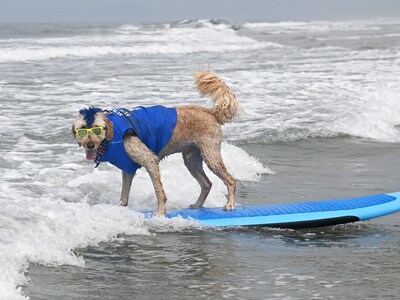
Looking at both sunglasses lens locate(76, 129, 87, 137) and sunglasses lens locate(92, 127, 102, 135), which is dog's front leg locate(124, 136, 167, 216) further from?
sunglasses lens locate(76, 129, 87, 137)

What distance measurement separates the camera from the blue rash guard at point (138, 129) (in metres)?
7.23


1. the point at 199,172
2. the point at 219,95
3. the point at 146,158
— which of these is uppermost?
the point at 219,95

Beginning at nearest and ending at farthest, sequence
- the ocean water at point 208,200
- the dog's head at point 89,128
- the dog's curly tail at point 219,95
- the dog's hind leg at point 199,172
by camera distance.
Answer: the ocean water at point 208,200 → the dog's head at point 89,128 → the dog's curly tail at point 219,95 → the dog's hind leg at point 199,172

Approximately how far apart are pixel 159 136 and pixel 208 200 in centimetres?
123

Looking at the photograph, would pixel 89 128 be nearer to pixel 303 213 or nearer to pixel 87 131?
pixel 87 131

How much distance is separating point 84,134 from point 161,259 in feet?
5.03

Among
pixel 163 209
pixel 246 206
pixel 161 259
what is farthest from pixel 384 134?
pixel 161 259

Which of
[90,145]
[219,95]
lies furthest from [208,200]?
[90,145]

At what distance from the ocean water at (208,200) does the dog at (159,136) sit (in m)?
0.40

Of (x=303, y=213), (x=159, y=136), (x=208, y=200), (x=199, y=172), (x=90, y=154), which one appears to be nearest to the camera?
(x=90, y=154)

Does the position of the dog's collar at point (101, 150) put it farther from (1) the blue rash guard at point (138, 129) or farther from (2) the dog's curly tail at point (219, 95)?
(2) the dog's curly tail at point (219, 95)

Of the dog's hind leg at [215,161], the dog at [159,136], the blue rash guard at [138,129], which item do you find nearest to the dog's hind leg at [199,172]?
the dog at [159,136]

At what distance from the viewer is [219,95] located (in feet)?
25.6

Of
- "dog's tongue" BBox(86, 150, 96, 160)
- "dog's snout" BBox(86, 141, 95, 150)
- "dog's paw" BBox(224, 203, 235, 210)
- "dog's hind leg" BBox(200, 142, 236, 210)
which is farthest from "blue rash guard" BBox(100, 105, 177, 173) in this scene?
"dog's paw" BBox(224, 203, 235, 210)
